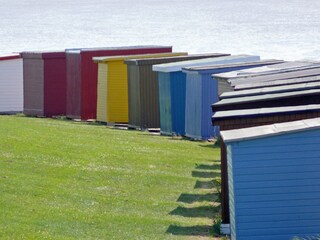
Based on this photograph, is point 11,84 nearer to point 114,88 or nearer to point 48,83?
point 48,83

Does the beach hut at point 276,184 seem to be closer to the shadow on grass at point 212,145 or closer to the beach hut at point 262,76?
the beach hut at point 262,76

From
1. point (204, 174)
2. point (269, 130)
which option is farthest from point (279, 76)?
point (269, 130)

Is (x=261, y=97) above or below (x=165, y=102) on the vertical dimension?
above

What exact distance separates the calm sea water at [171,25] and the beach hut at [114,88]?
2303 cm

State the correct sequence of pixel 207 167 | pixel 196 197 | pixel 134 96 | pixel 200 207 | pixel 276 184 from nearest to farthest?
pixel 276 184
pixel 200 207
pixel 196 197
pixel 207 167
pixel 134 96

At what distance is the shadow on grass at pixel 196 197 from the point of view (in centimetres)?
2089

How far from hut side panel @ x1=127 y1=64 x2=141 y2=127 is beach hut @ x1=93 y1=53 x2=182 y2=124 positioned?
2.84 feet

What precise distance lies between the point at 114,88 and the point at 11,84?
185 inches

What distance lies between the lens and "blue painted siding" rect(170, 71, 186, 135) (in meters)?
31.2

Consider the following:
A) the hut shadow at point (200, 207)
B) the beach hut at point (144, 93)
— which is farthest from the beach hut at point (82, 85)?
the hut shadow at point (200, 207)

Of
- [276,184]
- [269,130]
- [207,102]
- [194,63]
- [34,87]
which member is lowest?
[34,87]

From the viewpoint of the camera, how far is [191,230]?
60.4 feet

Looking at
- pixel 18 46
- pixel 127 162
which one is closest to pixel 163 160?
pixel 127 162

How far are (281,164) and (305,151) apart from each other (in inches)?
13.6
